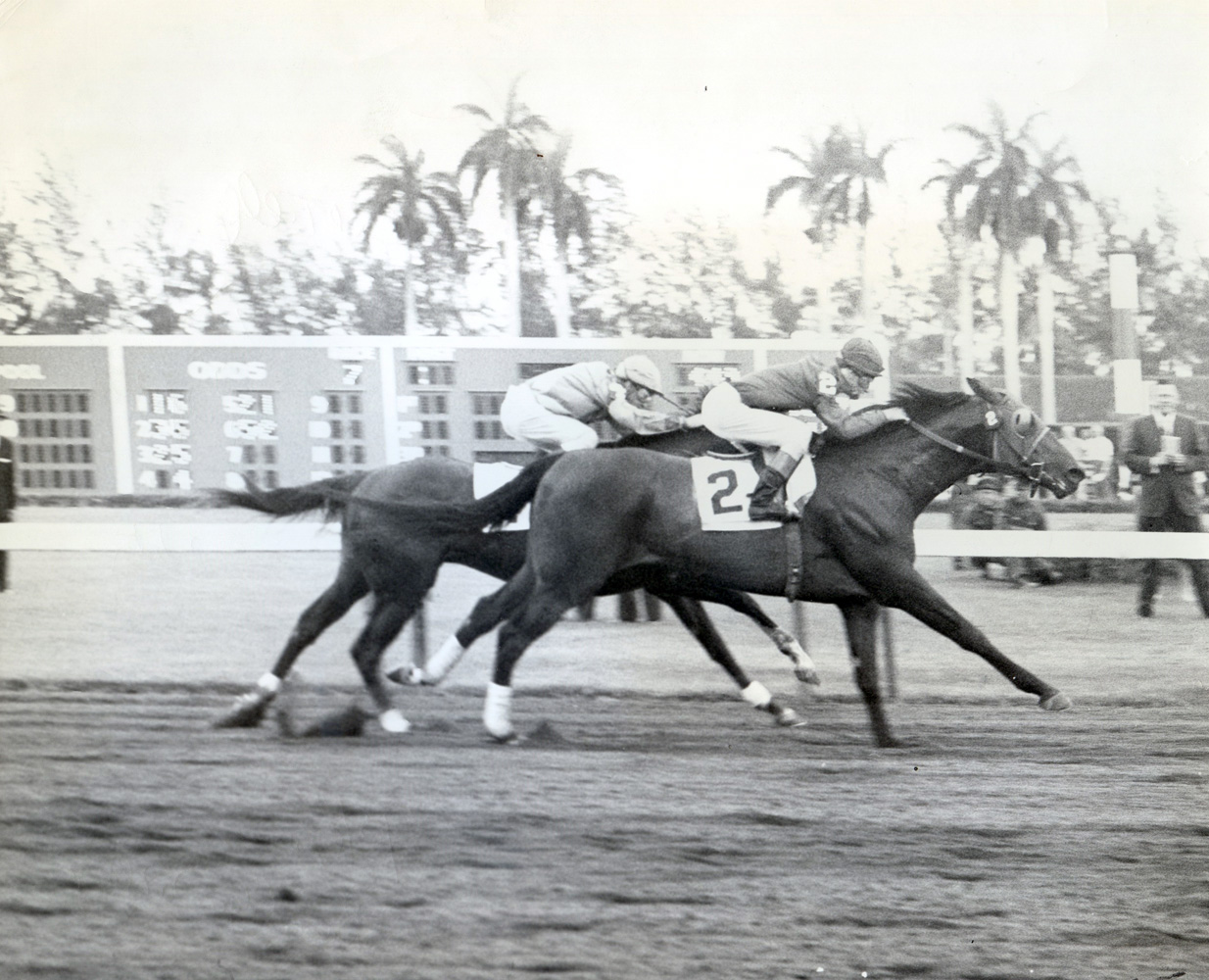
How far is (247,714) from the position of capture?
14.9 feet

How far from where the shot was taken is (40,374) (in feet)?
14.9

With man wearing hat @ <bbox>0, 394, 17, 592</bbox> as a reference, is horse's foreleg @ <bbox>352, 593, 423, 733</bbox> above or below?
below

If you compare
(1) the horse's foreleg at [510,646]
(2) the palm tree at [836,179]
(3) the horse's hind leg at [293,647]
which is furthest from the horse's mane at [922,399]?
(3) the horse's hind leg at [293,647]

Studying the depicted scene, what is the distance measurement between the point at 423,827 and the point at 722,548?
1483 mm

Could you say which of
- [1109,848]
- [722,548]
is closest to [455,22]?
[722,548]

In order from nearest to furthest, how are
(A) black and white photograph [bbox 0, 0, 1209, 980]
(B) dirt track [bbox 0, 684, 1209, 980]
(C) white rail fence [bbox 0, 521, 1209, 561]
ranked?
1. (B) dirt track [bbox 0, 684, 1209, 980]
2. (A) black and white photograph [bbox 0, 0, 1209, 980]
3. (C) white rail fence [bbox 0, 521, 1209, 561]

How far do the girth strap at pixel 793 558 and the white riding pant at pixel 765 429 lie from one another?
4.0 inches

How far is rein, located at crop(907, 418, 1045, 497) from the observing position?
4.61 m

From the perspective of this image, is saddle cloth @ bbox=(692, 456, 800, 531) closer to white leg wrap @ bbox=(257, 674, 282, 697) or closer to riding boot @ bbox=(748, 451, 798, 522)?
riding boot @ bbox=(748, 451, 798, 522)

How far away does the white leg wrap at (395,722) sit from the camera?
4.55 metres

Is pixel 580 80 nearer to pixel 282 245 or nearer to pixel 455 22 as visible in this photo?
pixel 455 22

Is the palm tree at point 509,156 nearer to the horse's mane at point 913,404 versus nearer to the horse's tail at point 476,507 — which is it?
the horse's tail at point 476,507

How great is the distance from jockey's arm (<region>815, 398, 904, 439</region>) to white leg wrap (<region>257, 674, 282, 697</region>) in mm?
2237

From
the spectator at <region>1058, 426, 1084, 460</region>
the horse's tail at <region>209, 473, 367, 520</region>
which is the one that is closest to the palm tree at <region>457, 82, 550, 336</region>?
the horse's tail at <region>209, 473, 367, 520</region>
